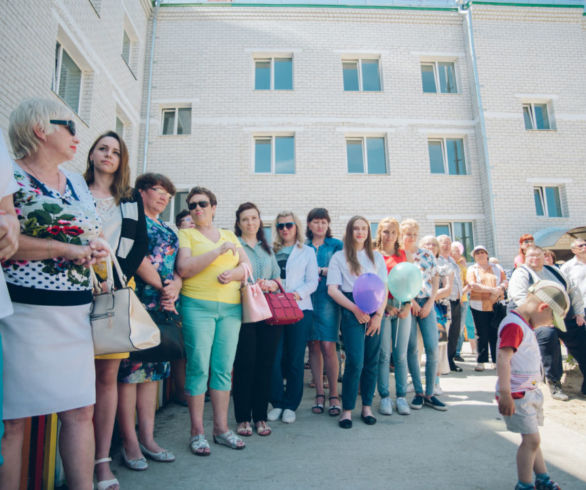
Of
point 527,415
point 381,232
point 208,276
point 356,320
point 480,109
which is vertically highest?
point 480,109

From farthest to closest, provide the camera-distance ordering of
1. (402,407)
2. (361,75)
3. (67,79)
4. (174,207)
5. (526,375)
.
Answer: (361,75)
(174,207)
(67,79)
(402,407)
(526,375)

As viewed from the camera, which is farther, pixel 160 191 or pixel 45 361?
pixel 160 191

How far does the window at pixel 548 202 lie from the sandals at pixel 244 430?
12246 mm

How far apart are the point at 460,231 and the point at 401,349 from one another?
8.95 metres

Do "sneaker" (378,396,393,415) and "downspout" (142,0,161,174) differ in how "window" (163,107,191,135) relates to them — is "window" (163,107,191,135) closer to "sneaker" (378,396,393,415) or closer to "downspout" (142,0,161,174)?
"downspout" (142,0,161,174)

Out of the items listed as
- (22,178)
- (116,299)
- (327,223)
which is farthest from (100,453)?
(327,223)

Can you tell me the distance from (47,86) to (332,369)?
762cm

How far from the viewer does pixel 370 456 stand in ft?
9.38

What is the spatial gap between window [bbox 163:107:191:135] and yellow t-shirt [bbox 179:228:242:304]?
Answer: 386 inches

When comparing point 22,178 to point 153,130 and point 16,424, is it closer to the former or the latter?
point 16,424

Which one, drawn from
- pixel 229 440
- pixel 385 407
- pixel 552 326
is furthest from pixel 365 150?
pixel 229 440

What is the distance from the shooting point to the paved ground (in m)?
2.46

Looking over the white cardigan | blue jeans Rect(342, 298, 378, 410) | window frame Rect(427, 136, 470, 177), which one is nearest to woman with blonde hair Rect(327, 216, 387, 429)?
blue jeans Rect(342, 298, 378, 410)

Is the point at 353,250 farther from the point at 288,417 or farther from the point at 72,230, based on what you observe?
the point at 72,230
